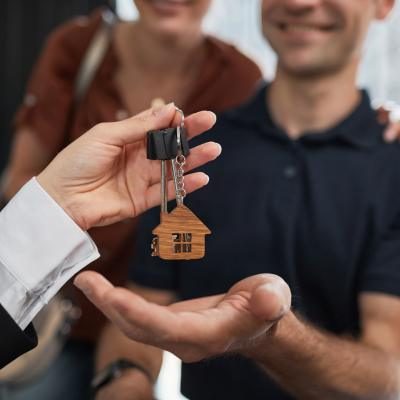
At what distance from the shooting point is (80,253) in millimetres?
589

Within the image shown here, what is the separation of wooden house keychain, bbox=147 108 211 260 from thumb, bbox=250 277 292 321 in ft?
0.24

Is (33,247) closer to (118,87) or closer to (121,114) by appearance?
(121,114)

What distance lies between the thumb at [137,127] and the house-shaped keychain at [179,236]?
0.06m

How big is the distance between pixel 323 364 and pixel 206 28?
0.46 m

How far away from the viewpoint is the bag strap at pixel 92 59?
3.04ft

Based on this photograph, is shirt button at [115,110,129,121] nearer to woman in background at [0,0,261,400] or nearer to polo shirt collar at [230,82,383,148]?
woman in background at [0,0,261,400]

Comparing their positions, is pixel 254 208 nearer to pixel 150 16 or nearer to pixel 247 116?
pixel 247 116

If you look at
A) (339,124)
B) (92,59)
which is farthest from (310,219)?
(92,59)

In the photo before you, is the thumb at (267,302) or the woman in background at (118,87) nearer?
the thumb at (267,302)

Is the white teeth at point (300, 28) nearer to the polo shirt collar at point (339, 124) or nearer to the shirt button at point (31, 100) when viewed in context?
the polo shirt collar at point (339, 124)

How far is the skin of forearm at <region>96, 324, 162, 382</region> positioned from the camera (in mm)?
667

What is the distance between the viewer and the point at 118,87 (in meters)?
0.90

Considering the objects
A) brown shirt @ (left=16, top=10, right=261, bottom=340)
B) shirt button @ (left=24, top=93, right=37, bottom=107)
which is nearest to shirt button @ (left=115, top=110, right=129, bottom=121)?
brown shirt @ (left=16, top=10, right=261, bottom=340)

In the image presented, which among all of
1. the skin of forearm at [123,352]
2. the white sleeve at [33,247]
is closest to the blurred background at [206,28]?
the skin of forearm at [123,352]
